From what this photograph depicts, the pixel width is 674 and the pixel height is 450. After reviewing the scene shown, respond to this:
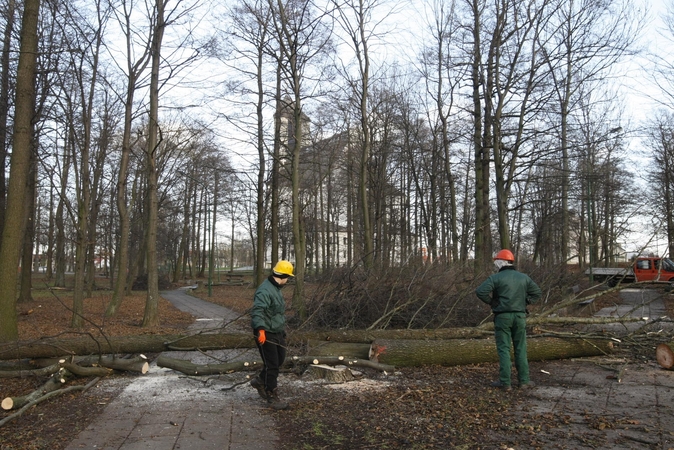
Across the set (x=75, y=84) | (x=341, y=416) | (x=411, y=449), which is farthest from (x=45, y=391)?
(x=75, y=84)

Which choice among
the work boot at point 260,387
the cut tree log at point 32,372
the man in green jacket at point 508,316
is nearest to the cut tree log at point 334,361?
the work boot at point 260,387

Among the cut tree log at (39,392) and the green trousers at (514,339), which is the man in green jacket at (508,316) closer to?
the green trousers at (514,339)

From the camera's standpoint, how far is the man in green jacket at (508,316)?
21.3 feet

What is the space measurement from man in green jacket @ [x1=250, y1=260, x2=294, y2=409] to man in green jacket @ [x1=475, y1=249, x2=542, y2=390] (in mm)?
2512

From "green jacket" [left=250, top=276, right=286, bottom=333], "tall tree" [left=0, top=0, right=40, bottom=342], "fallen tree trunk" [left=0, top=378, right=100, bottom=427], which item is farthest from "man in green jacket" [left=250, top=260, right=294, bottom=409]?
"tall tree" [left=0, top=0, right=40, bottom=342]

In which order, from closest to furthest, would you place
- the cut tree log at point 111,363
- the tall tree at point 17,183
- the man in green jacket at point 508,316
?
1. the man in green jacket at point 508,316
2. the cut tree log at point 111,363
3. the tall tree at point 17,183

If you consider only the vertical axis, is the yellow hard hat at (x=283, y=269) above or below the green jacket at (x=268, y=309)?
above

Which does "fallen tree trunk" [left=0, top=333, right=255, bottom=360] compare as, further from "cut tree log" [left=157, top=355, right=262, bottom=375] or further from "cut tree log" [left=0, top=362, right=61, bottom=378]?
"cut tree log" [left=157, top=355, right=262, bottom=375]

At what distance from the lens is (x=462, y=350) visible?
26.2 feet

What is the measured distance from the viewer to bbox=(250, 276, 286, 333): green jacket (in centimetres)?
589

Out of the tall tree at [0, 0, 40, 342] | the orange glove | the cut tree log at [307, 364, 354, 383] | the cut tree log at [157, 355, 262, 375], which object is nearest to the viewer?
the orange glove

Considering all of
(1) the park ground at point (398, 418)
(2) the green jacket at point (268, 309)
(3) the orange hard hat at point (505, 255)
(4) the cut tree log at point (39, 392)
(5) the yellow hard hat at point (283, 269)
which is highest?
(3) the orange hard hat at point (505, 255)

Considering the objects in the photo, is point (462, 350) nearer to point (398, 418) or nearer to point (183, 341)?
point (398, 418)

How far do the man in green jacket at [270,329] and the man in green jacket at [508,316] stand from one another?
251 cm
